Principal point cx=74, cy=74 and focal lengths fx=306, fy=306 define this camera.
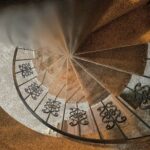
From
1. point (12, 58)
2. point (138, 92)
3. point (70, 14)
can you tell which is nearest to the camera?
point (70, 14)

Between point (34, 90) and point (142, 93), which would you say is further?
point (34, 90)

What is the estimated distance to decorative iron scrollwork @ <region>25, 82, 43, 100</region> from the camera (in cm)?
A: 139

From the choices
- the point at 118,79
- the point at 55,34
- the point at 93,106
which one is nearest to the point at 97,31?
the point at 118,79

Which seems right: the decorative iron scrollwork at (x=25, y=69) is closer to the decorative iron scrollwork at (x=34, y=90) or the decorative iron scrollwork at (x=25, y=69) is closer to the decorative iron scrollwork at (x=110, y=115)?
the decorative iron scrollwork at (x=34, y=90)

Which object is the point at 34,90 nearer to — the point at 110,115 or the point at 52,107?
the point at 52,107

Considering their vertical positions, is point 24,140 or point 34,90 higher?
point 34,90

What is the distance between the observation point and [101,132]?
1311 mm

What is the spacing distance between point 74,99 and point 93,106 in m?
0.09

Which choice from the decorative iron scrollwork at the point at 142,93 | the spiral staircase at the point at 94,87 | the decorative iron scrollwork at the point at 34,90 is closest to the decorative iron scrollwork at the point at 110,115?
the spiral staircase at the point at 94,87

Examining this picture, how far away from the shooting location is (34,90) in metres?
1.40

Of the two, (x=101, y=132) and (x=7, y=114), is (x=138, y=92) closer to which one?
(x=101, y=132)

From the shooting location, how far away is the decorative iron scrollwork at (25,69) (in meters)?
1.39

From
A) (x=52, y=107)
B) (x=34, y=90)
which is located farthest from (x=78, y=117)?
(x=34, y=90)

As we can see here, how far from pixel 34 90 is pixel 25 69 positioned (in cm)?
11
